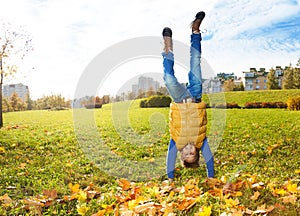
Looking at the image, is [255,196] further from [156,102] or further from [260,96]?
[260,96]

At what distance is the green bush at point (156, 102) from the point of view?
16734 mm

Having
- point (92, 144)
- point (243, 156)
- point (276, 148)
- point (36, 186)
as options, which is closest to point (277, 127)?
point (276, 148)

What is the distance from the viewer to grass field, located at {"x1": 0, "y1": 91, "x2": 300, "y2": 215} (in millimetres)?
3015

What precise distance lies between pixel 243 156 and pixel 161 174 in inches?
72.1

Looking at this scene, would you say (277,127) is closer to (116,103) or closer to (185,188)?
(116,103)

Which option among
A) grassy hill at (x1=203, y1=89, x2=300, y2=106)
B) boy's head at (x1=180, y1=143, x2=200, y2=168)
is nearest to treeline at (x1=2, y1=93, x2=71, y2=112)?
grassy hill at (x1=203, y1=89, x2=300, y2=106)

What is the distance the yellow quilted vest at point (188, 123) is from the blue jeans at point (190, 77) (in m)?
0.11

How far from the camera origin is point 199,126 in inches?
137

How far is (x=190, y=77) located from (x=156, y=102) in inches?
537

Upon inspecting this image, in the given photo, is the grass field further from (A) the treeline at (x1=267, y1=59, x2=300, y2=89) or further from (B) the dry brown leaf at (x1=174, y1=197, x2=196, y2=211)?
(A) the treeline at (x1=267, y1=59, x2=300, y2=89)

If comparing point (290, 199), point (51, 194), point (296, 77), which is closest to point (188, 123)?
point (290, 199)

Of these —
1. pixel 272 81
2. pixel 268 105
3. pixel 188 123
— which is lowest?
pixel 268 105

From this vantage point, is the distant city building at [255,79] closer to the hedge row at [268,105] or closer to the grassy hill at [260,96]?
the grassy hill at [260,96]

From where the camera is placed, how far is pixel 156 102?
56.3 ft
